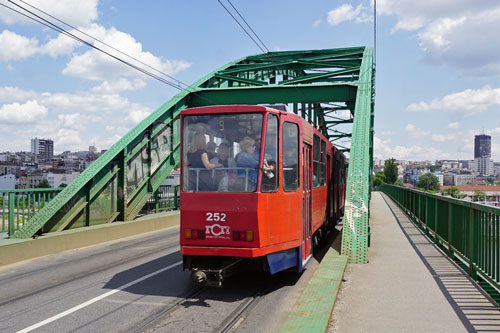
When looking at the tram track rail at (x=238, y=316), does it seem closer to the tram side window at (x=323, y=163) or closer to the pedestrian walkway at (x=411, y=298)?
the pedestrian walkway at (x=411, y=298)

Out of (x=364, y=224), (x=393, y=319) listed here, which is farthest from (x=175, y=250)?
(x=393, y=319)

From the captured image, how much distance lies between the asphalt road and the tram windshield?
1.75 meters

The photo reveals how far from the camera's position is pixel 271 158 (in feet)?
24.1

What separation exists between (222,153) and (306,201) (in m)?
2.31

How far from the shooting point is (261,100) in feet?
65.0

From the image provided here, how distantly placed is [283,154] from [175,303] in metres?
2.91

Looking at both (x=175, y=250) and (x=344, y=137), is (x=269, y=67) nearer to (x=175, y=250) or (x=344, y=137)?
(x=344, y=137)

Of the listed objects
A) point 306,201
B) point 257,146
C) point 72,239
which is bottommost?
point 72,239

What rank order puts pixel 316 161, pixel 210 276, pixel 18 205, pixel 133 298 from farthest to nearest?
pixel 18 205
pixel 316 161
pixel 133 298
pixel 210 276

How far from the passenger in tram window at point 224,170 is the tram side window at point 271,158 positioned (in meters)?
0.51

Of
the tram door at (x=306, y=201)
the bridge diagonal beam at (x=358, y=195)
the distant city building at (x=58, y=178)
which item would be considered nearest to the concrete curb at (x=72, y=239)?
the tram door at (x=306, y=201)

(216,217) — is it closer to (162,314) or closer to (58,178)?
(162,314)

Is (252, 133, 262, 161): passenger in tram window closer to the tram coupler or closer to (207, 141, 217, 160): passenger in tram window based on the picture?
(207, 141, 217, 160): passenger in tram window

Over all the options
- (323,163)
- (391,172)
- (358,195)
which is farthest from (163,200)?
(391,172)
